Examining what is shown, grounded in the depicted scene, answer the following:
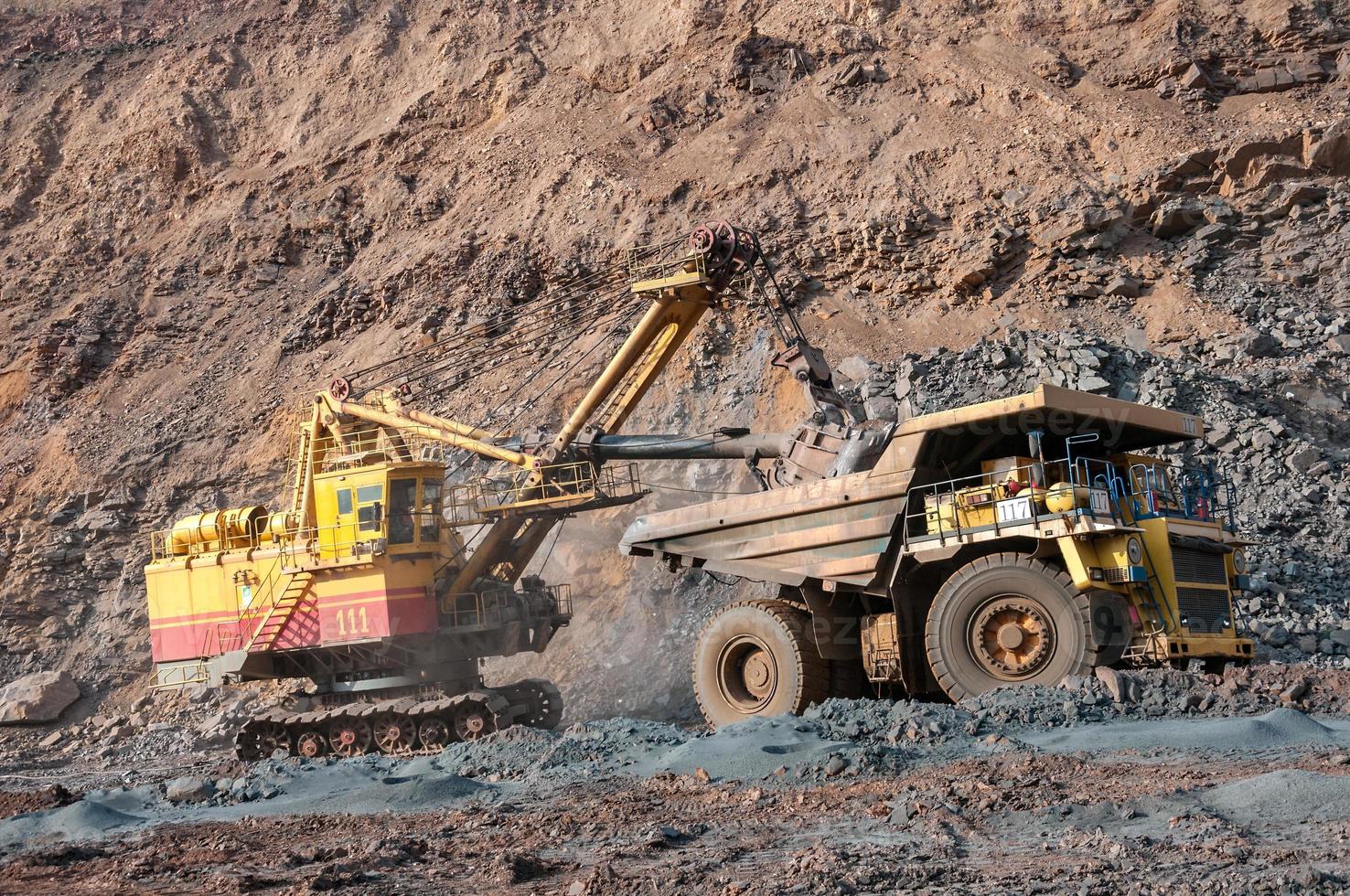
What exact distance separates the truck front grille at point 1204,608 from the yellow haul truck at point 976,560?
0.02m

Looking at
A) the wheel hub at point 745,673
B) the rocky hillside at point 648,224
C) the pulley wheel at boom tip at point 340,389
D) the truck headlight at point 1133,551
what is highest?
the rocky hillside at point 648,224

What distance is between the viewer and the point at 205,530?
18.8 meters

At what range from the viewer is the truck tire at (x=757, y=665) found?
1347cm

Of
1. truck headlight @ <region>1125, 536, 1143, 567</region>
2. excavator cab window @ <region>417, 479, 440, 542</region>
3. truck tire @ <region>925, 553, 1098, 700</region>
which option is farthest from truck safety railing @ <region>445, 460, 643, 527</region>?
truck headlight @ <region>1125, 536, 1143, 567</region>

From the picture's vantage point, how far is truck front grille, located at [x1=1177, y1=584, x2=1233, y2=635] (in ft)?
39.9

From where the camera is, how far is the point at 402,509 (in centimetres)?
1747

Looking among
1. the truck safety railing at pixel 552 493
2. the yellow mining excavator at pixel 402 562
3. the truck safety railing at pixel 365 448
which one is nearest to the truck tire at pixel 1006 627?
the yellow mining excavator at pixel 402 562

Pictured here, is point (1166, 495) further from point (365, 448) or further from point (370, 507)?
point (365, 448)

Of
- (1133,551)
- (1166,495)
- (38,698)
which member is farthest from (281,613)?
(1166,495)

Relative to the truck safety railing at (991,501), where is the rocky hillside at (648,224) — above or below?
above

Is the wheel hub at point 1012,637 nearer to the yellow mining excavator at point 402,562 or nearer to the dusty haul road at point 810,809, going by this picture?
the dusty haul road at point 810,809

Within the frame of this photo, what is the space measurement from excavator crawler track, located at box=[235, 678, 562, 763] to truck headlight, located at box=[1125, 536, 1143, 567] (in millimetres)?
7564

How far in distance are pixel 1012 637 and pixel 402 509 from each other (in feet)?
28.4

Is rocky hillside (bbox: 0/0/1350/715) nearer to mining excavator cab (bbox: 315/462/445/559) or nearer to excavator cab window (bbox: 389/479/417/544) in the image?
mining excavator cab (bbox: 315/462/445/559)
